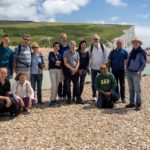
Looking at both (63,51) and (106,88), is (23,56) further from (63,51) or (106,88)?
(106,88)

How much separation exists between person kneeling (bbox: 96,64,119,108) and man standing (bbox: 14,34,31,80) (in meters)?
2.24

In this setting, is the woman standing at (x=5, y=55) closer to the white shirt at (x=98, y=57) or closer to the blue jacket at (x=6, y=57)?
the blue jacket at (x=6, y=57)

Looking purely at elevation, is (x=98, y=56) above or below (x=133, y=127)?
above

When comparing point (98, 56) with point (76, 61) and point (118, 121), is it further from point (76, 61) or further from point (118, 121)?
point (118, 121)

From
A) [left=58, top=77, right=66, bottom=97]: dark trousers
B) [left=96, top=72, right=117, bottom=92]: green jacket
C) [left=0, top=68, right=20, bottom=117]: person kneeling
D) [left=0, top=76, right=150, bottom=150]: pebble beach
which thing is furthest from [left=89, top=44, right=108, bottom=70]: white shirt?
[left=0, top=68, right=20, bottom=117]: person kneeling

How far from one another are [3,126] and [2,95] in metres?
1.20

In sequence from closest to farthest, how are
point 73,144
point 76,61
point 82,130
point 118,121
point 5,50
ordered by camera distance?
point 73,144 → point 82,130 → point 118,121 → point 5,50 → point 76,61

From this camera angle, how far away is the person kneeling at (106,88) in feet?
43.8

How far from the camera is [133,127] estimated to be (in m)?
10.7

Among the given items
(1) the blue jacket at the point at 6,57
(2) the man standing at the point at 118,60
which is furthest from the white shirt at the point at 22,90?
(2) the man standing at the point at 118,60

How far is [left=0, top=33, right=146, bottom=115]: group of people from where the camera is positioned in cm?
1234

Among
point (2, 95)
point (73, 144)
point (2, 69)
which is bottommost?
point (73, 144)

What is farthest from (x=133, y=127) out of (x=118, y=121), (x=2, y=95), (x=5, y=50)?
(x=5, y=50)

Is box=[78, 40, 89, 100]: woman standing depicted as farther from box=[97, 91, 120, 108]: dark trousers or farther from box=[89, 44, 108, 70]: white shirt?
box=[97, 91, 120, 108]: dark trousers
